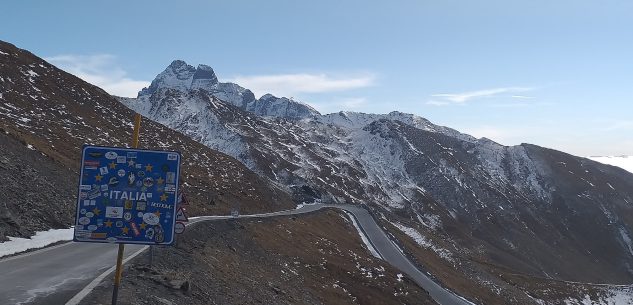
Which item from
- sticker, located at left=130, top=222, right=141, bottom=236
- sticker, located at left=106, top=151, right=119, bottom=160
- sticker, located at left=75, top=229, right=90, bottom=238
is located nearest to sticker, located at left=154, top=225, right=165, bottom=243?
sticker, located at left=130, top=222, right=141, bottom=236

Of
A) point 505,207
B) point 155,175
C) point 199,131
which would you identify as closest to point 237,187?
point 155,175

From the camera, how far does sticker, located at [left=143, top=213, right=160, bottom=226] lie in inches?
357

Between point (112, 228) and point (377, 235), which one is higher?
point (112, 228)

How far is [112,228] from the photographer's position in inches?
352

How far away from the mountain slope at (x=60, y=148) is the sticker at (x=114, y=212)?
15.2m

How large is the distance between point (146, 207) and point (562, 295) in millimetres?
91262

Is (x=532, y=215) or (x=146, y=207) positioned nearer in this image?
(x=146, y=207)

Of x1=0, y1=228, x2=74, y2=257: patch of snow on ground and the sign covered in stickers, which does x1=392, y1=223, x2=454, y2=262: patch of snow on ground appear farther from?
the sign covered in stickers

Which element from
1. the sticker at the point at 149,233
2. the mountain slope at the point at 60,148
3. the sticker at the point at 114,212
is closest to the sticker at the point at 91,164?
the sticker at the point at 114,212

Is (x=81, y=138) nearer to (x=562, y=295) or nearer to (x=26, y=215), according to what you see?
(x=26, y=215)

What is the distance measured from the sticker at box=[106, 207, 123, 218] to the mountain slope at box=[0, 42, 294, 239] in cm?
1517

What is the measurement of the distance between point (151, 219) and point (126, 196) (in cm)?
62

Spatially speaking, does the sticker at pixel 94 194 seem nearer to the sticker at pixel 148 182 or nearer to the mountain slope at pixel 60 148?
the sticker at pixel 148 182

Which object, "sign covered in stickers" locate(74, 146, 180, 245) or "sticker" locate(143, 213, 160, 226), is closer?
"sign covered in stickers" locate(74, 146, 180, 245)
